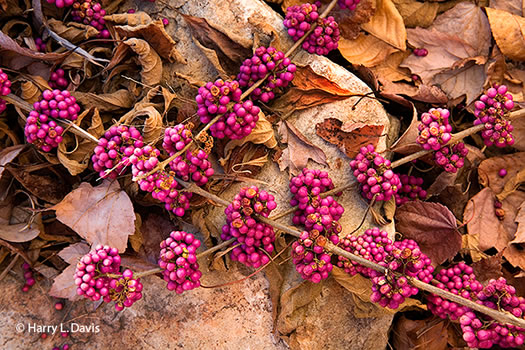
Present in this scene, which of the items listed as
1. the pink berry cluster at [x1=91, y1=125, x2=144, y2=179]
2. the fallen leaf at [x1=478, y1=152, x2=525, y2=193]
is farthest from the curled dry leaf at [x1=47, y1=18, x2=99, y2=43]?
the fallen leaf at [x1=478, y1=152, x2=525, y2=193]

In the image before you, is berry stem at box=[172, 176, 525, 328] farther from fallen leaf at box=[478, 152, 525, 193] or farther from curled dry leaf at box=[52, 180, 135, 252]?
fallen leaf at box=[478, 152, 525, 193]

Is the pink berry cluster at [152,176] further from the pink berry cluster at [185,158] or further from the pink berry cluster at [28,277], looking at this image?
the pink berry cluster at [28,277]

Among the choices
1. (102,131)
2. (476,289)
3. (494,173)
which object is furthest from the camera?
(494,173)

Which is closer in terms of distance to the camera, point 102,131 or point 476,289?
point 476,289

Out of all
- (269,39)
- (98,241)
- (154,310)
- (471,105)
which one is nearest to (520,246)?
(471,105)

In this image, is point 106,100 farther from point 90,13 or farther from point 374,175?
point 374,175

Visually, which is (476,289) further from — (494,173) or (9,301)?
(9,301)

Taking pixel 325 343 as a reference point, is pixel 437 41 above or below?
above
